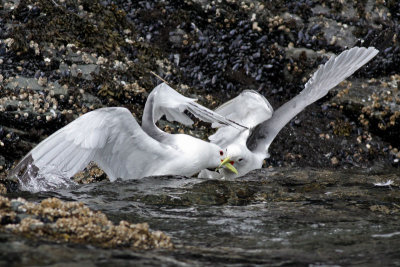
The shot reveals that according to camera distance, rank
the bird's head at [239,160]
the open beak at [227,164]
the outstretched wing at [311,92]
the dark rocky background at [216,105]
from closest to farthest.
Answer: the dark rocky background at [216,105] < the open beak at [227,164] < the bird's head at [239,160] < the outstretched wing at [311,92]

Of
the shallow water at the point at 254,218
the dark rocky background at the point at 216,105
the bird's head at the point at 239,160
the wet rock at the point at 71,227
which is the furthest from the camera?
the bird's head at the point at 239,160

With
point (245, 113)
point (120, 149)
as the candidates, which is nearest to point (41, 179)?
point (120, 149)

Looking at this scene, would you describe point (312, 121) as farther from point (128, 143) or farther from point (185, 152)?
point (128, 143)

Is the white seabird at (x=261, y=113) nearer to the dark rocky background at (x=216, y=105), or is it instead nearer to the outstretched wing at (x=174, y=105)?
the dark rocky background at (x=216, y=105)

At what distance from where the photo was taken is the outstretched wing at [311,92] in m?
8.95

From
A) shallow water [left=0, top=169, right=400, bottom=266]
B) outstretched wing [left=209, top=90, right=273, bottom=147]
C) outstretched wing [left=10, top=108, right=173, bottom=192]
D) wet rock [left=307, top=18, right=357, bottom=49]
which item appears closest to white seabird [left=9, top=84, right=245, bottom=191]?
outstretched wing [left=10, top=108, right=173, bottom=192]

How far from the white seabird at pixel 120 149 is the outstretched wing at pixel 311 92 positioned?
99cm

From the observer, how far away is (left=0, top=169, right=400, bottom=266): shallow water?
13.7 ft

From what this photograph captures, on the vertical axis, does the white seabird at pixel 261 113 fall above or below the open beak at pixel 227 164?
above

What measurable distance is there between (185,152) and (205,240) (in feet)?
9.59

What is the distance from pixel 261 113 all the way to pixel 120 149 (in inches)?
100

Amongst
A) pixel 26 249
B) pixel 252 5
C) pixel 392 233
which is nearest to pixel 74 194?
pixel 26 249

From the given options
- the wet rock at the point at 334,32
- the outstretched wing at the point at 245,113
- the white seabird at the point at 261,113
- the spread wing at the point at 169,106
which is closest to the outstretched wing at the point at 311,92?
the white seabird at the point at 261,113

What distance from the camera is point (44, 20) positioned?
9.86 meters
